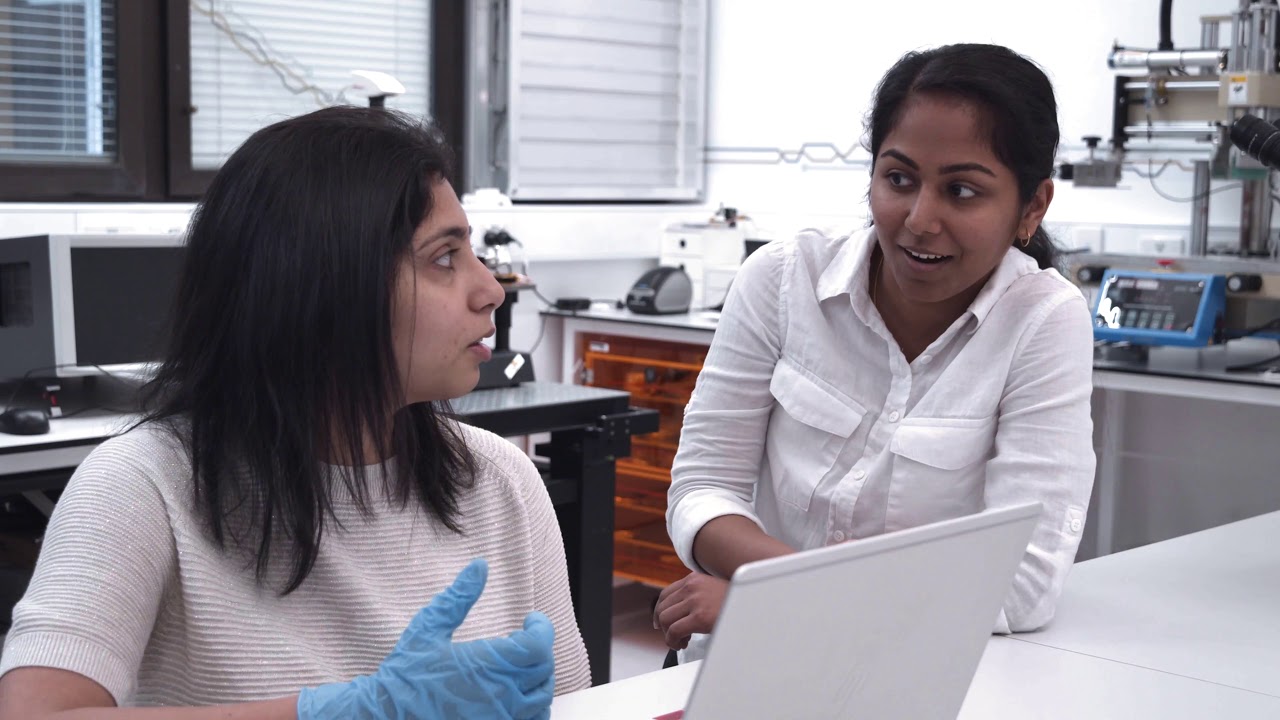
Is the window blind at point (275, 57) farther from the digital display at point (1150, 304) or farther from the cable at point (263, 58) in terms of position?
the digital display at point (1150, 304)

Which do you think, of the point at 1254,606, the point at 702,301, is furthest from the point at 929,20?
the point at 1254,606

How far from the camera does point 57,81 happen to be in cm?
349

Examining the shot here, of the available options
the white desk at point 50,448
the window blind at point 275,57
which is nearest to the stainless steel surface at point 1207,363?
the white desk at point 50,448

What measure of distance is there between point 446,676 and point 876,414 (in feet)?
2.35

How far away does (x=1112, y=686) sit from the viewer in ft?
4.14

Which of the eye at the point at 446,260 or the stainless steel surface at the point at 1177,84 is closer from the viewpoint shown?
the eye at the point at 446,260

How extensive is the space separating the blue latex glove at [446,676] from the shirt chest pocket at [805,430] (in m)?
0.61

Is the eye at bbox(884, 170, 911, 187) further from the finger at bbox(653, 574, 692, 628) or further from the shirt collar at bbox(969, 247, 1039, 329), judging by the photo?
the finger at bbox(653, 574, 692, 628)

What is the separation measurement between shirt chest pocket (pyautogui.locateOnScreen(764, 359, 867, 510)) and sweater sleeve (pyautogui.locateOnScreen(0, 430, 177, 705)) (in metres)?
0.71

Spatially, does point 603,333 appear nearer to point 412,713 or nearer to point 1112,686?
point 1112,686

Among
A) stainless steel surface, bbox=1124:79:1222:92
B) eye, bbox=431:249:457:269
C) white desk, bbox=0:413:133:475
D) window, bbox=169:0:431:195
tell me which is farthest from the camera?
window, bbox=169:0:431:195

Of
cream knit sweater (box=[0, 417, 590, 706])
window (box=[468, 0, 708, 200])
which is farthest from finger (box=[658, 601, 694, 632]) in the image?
window (box=[468, 0, 708, 200])

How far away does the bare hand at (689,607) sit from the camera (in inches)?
52.1

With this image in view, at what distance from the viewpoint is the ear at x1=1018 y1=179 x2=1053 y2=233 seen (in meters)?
1.47
